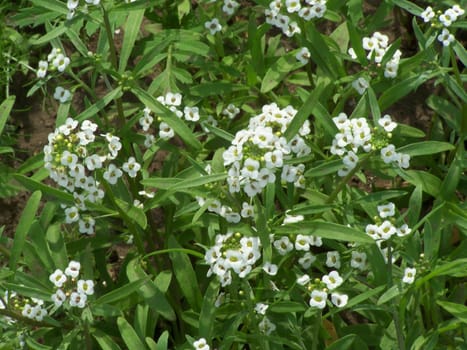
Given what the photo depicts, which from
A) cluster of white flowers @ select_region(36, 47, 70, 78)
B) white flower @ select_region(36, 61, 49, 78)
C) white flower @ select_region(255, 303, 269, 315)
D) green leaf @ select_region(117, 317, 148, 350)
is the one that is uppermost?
cluster of white flowers @ select_region(36, 47, 70, 78)

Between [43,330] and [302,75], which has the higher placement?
[302,75]

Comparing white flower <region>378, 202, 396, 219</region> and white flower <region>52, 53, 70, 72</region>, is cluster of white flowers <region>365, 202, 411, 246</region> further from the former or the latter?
white flower <region>52, 53, 70, 72</region>

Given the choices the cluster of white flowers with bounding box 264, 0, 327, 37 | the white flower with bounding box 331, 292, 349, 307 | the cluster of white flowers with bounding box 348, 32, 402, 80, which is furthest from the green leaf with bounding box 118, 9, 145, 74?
the white flower with bounding box 331, 292, 349, 307

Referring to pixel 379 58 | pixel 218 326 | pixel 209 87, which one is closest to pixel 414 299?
pixel 218 326

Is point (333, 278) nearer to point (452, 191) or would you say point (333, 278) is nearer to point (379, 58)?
point (452, 191)

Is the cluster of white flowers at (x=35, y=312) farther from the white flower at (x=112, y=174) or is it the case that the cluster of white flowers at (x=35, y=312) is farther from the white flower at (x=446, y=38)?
the white flower at (x=446, y=38)

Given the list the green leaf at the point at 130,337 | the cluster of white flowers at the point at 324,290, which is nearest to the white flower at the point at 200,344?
the green leaf at the point at 130,337
